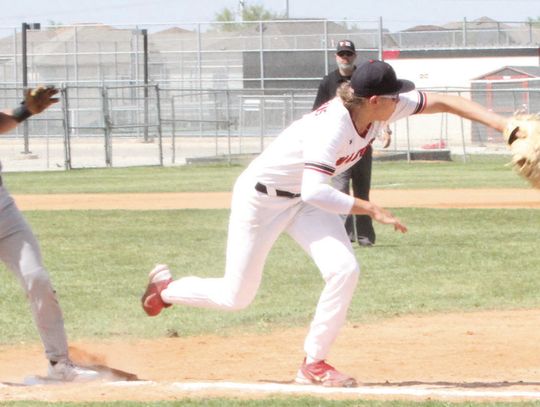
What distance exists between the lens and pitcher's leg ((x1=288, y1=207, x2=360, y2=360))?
21.1ft

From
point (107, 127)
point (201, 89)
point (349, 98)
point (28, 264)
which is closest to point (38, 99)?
point (28, 264)

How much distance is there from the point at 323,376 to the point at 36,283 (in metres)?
1.72

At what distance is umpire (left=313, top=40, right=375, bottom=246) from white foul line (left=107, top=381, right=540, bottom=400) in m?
4.91

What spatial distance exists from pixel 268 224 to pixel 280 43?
44601 millimetres

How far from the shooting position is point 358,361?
780cm

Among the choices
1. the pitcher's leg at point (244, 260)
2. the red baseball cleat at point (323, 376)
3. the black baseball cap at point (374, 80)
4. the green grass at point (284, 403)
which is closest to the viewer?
the green grass at point (284, 403)

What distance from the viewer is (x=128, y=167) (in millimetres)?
29844

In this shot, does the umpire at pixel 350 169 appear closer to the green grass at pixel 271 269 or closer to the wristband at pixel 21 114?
the green grass at pixel 271 269

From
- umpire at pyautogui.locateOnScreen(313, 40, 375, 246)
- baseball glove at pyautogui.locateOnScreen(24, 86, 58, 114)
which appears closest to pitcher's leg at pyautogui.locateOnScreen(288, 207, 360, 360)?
baseball glove at pyautogui.locateOnScreen(24, 86, 58, 114)

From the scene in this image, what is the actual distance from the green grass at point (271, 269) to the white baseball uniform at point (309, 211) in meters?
2.40

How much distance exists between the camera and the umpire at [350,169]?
12031 mm

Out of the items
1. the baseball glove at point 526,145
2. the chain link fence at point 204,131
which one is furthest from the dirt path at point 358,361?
the chain link fence at point 204,131

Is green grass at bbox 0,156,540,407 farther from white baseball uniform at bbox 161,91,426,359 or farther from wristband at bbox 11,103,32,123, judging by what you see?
wristband at bbox 11,103,32,123

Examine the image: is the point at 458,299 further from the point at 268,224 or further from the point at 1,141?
the point at 1,141
